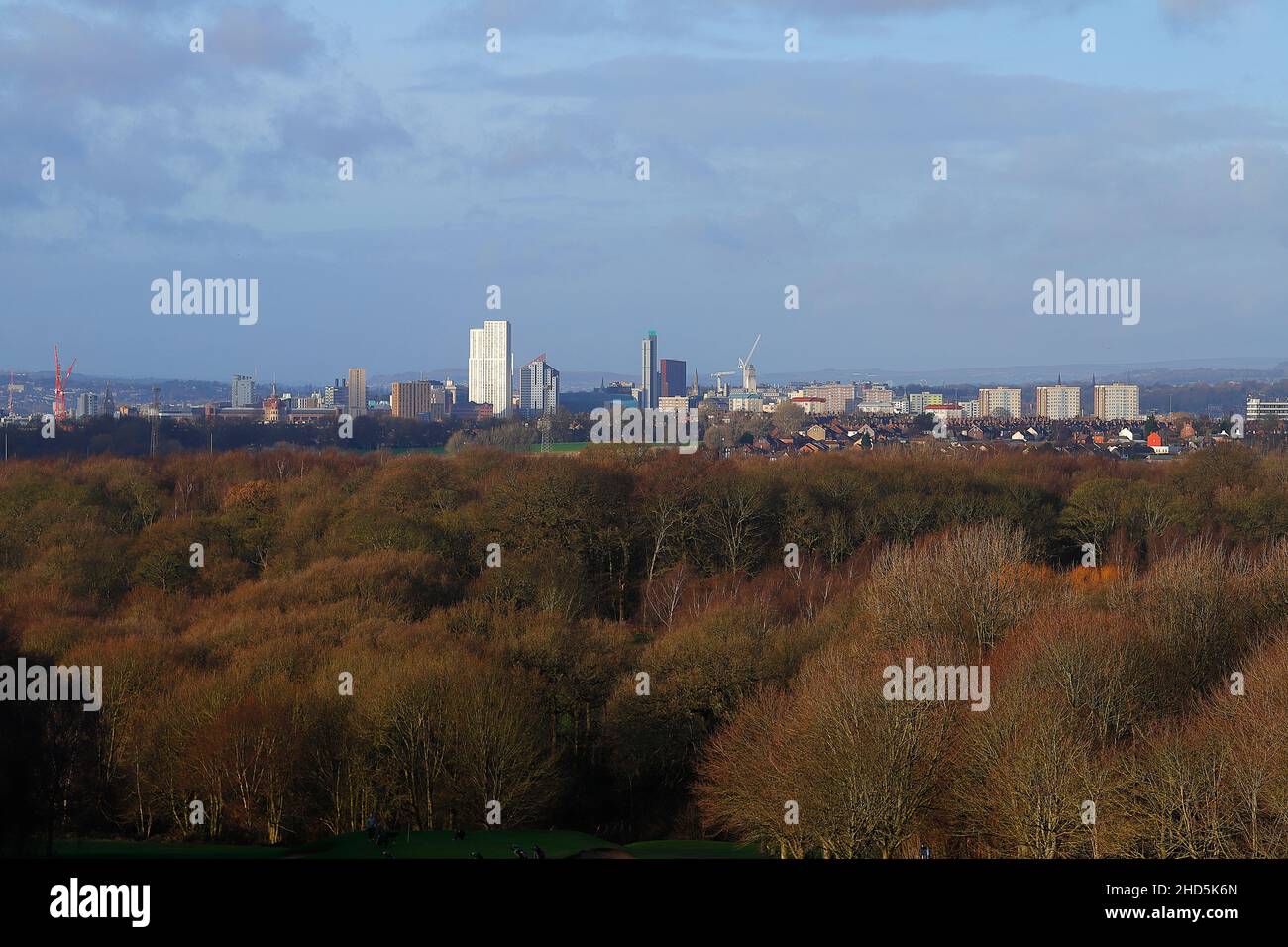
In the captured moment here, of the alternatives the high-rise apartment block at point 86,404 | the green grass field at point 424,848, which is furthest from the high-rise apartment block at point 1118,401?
the green grass field at point 424,848

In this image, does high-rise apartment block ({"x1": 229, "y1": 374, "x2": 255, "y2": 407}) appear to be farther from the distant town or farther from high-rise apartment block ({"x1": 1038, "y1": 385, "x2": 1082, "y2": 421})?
high-rise apartment block ({"x1": 1038, "y1": 385, "x2": 1082, "y2": 421})

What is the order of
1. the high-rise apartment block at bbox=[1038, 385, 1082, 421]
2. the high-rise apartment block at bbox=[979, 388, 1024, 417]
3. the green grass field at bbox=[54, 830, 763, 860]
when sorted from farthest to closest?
the high-rise apartment block at bbox=[979, 388, 1024, 417]
the high-rise apartment block at bbox=[1038, 385, 1082, 421]
the green grass field at bbox=[54, 830, 763, 860]

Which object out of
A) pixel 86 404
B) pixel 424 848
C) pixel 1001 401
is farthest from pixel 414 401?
pixel 424 848

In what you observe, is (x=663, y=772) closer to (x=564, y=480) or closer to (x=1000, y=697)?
(x=1000, y=697)

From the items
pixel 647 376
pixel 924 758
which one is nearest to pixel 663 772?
pixel 924 758

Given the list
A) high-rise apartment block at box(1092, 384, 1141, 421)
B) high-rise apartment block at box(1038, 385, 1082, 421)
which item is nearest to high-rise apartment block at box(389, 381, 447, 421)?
high-rise apartment block at box(1038, 385, 1082, 421)
